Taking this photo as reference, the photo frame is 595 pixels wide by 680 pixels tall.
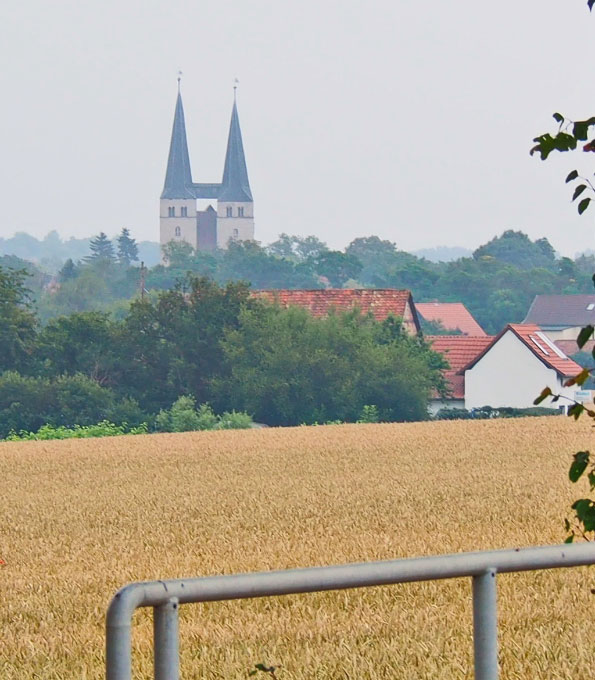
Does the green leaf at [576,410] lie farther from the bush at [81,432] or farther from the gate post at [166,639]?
the bush at [81,432]

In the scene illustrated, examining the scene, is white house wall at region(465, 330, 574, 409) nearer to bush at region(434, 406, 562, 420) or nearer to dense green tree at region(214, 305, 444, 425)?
bush at region(434, 406, 562, 420)

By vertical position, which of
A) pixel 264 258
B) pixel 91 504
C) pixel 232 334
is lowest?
pixel 91 504

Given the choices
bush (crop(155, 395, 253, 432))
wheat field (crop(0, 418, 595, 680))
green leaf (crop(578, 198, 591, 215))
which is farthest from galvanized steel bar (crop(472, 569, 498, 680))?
bush (crop(155, 395, 253, 432))

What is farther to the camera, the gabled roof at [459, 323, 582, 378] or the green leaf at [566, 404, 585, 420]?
the gabled roof at [459, 323, 582, 378]

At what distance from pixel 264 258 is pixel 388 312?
110058 millimetres

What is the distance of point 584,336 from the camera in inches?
135

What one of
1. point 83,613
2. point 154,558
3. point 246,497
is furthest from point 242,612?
point 246,497

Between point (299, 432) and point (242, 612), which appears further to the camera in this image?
point (299, 432)

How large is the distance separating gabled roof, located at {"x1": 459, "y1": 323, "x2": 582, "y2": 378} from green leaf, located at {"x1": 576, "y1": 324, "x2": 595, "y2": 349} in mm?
69938

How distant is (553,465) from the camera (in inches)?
922

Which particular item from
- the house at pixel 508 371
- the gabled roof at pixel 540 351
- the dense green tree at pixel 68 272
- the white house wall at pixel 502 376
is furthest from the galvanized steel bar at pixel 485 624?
the dense green tree at pixel 68 272

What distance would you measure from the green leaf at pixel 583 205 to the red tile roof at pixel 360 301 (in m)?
67.2

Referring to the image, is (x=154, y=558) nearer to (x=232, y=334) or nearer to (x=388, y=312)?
(x=232, y=334)

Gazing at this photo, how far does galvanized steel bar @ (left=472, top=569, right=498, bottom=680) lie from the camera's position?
9.66 ft
